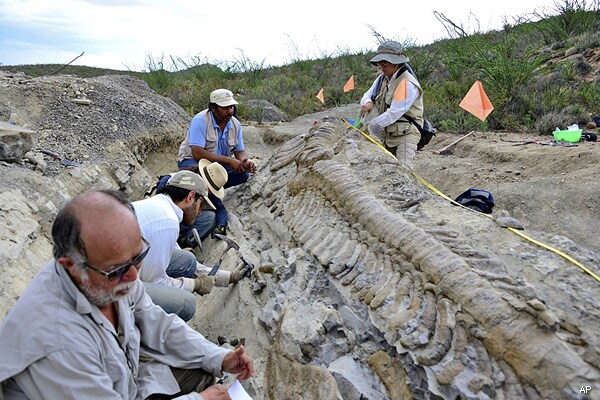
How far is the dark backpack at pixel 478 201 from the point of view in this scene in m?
4.62

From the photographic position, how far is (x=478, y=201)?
15.2 feet

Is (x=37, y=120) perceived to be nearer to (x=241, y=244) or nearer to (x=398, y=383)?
(x=241, y=244)

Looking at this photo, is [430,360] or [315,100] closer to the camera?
[430,360]

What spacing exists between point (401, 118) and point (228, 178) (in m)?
2.14

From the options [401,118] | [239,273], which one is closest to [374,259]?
[239,273]

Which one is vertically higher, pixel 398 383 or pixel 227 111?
pixel 227 111

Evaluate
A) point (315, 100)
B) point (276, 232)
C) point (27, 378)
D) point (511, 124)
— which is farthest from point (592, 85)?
point (27, 378)

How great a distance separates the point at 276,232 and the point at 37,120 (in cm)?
377

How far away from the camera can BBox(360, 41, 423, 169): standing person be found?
17.4 feet

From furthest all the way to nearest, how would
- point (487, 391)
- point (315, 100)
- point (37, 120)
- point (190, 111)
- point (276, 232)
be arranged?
point (315, 100) → point (190, 111) → point (37, 120) → point (276, 232) → point (487, 391)

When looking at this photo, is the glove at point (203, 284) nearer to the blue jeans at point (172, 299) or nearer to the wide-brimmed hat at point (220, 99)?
the blue jeans at point (172, 299)

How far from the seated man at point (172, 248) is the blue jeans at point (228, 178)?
1254 millimetres

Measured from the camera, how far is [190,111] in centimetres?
1134

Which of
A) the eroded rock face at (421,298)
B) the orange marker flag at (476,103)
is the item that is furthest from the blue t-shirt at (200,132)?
the orange marker flag at (476,103)
